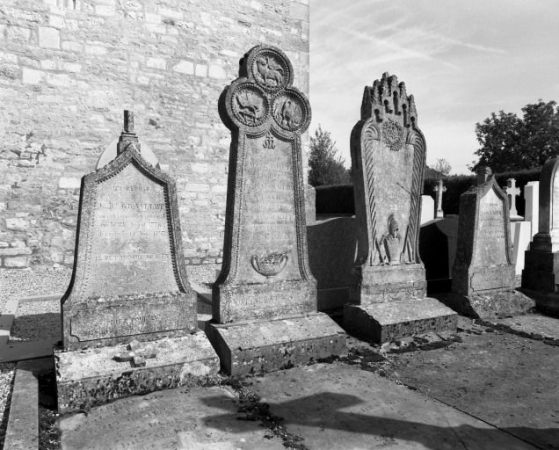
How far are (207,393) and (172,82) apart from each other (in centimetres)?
754

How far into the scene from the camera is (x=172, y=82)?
9.38 m

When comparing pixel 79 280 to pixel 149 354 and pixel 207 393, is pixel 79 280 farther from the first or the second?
pixel 207 393

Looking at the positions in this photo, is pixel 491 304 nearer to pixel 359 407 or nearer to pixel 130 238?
pixel 359 407

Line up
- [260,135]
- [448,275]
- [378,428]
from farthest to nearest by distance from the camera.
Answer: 1. [448,275]
2. [260,135]
3. [378,428]

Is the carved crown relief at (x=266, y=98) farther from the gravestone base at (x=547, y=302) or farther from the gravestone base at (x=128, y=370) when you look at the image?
the gravestone base at (x=547, y=302)

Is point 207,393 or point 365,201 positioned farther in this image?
point 365,201

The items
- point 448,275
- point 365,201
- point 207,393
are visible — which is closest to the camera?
point 207,393

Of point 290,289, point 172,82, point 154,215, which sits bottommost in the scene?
point 290,289

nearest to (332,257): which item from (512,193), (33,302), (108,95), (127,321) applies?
(127,321)

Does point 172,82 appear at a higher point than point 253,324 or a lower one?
higher

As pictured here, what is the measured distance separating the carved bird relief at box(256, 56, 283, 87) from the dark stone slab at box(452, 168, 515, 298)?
3.09m

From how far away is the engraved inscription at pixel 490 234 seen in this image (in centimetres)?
595

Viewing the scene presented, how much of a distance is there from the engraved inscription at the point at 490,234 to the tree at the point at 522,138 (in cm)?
2985

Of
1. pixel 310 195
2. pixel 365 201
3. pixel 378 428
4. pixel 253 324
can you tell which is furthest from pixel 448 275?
pixel 378 428
